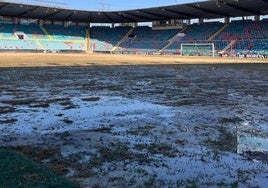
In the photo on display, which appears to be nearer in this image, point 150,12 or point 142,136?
point 142,136

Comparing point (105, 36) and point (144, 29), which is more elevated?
point (144, 29)

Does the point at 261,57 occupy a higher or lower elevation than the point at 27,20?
lower

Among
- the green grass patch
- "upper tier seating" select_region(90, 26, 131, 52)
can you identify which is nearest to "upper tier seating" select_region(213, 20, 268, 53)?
"upper tier seating" select_region(90, 26, 131, 52)

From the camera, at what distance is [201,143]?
26.0 ft

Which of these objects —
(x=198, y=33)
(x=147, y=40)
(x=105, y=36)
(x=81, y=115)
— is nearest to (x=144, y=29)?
(x=147, y=40)

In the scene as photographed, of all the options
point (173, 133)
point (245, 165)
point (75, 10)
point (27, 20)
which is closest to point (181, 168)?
point (245, 165)

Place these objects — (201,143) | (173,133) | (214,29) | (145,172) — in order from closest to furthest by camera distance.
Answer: (145,172) < (201,143) < (173,133) < (214,29)

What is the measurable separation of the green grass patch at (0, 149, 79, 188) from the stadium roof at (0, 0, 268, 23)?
215ft

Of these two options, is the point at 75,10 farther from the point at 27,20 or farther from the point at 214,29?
the point at 214,29

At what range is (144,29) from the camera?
3952 inches

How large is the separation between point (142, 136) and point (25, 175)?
3.50 m

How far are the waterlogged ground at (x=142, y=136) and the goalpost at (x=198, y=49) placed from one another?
198ft

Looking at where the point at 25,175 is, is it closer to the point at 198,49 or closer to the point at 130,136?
the point at 130,136

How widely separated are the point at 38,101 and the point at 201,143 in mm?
7236
